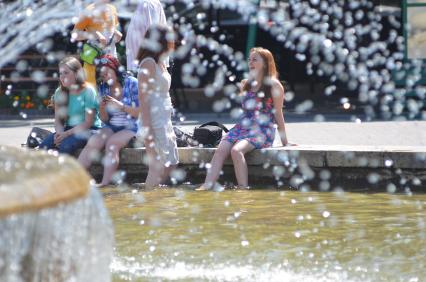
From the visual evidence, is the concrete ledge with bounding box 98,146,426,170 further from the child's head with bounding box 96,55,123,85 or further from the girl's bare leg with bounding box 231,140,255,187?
the child's head with bounding box 96,55,123,85

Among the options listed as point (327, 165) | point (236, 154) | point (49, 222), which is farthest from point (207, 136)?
point (49, 222)

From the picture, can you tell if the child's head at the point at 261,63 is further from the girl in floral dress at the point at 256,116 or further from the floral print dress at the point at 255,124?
the floral print dress at the point at 255,124

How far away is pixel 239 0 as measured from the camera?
18828 mm

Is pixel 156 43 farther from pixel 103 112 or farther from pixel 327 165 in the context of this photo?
pixel 327 165

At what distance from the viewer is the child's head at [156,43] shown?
9.25 meters

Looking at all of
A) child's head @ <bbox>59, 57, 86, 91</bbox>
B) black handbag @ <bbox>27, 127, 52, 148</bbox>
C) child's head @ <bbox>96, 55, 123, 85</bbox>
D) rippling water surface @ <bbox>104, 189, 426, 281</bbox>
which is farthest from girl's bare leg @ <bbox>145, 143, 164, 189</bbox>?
black handbag @ <bbox>27, 127, 52, 148</bbox>

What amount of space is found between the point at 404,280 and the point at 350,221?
1883 millimetres

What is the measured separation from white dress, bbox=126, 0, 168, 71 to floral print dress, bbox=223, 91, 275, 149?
106 centimetres

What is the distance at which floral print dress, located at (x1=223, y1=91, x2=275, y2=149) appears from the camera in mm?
9633

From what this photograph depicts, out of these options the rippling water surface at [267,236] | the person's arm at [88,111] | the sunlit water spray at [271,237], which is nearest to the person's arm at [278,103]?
the sunlit water spray at [271,237]

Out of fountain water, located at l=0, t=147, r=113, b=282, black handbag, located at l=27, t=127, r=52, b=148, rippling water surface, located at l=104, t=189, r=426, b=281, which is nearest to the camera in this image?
fountain water, located at l=0, t=147, r=113, b=282

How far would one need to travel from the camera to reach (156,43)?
926 centimetres

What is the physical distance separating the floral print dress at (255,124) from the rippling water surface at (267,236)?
0.51 m

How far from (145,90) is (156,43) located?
1.22 ft
